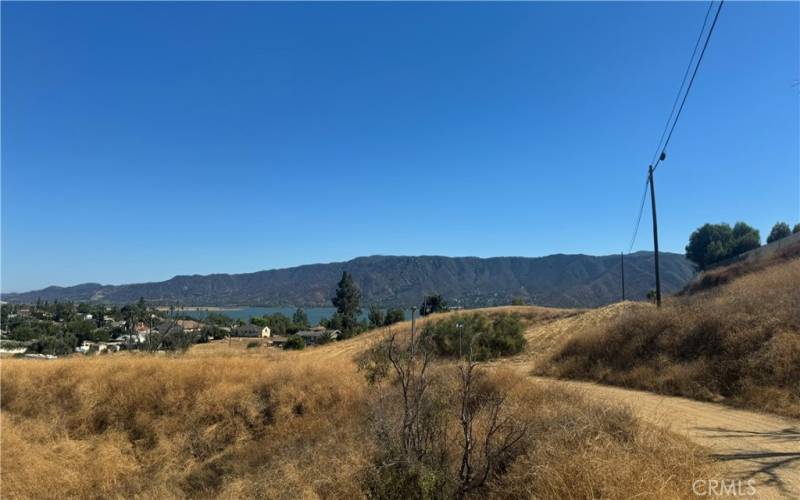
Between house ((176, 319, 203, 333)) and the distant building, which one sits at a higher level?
house ((176, 319, 203, 333))

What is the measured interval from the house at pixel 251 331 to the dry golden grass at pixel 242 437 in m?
69.3

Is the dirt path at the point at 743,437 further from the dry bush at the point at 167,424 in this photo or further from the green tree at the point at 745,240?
the green tree at the point at 745,240

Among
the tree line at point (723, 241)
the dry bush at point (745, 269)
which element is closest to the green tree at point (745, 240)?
the tree line at point (723, 241)

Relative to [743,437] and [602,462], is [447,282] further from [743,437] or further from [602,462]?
[602,462]

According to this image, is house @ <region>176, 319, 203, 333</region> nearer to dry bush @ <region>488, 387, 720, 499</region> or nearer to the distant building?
the distant building

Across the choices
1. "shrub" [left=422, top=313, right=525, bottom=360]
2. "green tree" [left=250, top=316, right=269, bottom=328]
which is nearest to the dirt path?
"shrub" [left=422, top=313, right=525, bottom=360]

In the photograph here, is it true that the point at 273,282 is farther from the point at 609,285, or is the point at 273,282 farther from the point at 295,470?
the point at 295,470

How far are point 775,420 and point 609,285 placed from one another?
341 ft

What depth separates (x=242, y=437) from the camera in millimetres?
12086

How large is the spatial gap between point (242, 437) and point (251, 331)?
7885 cm

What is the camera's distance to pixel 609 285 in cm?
10331

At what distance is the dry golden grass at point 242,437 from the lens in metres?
5.20

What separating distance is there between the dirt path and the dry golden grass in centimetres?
57

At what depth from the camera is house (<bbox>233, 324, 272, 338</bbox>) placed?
83144 mm
